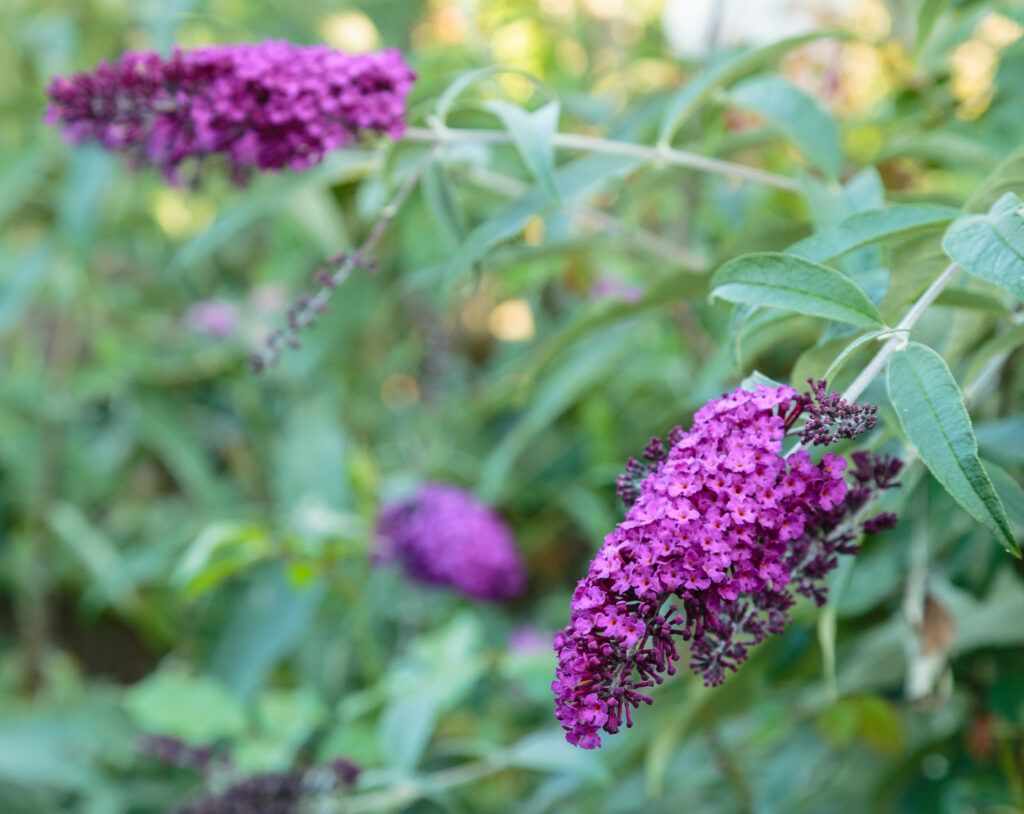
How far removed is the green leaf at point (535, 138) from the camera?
755 mm

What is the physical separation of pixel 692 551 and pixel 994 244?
22 cm

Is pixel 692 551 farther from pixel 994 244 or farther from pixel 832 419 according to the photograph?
pixel 994 244

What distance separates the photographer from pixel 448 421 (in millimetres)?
1986

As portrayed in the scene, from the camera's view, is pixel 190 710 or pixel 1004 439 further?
pixel 190 710

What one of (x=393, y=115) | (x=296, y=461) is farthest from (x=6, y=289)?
(x=393, y=115)

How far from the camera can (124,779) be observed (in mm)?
1661

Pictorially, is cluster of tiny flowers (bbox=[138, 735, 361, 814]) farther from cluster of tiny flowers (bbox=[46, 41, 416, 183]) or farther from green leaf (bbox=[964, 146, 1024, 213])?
green leaf (bbox=[964, 146, 1024, 213])

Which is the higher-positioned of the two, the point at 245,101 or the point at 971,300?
the point at 245,101

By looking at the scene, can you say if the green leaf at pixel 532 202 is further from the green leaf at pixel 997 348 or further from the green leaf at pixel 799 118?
the green leaf at pixel 997 348

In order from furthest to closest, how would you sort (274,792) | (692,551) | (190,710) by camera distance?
(190,710) → (274,792) → (692,551)

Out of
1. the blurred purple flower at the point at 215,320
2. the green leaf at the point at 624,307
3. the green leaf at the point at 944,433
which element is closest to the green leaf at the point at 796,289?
the green leaf at the point at 944,433

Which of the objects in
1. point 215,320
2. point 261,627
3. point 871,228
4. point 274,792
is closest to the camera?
point 871,228

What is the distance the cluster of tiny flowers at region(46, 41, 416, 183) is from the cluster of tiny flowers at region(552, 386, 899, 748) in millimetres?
356

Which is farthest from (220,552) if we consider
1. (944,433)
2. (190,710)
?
(944,433)
